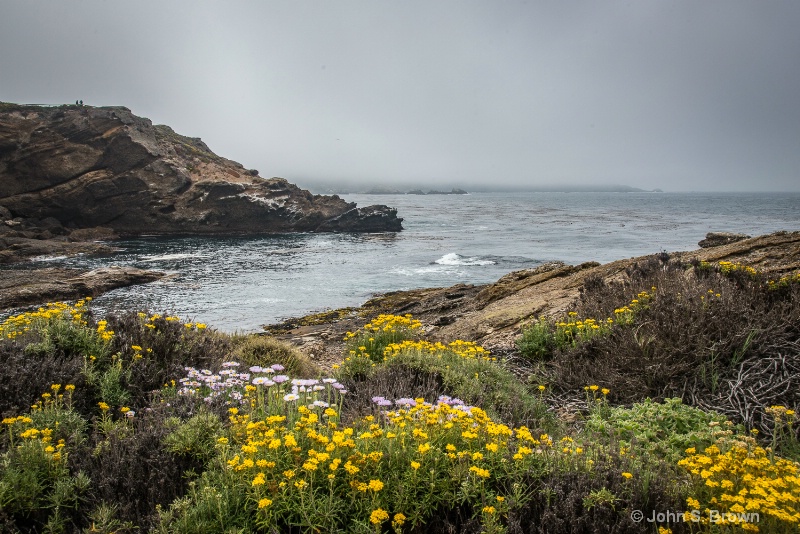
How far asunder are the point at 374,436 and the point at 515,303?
331 inches

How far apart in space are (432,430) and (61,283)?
26637 millimetres

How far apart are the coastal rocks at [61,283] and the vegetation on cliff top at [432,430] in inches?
741

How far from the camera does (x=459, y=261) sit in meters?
36.7

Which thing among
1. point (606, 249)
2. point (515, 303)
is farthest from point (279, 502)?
point (606, 249)

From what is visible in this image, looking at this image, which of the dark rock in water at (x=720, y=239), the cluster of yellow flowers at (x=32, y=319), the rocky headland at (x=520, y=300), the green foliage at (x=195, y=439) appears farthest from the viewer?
the dark rock in water at (x=720, y=239)

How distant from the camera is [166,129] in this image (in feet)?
299

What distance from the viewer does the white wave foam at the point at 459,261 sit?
35656 millimetres

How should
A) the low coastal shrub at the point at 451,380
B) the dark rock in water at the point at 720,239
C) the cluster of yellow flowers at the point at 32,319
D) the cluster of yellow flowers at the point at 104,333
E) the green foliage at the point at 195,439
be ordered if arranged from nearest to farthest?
the green foliage at the point at 195,439 < the low coastal shrub at the point at 451,380 < the cluster of yellow flowers at the point at 104,333 < the cluster of yellow flowers at the point at 32,319 < the dark rock in water at the point at 720,239

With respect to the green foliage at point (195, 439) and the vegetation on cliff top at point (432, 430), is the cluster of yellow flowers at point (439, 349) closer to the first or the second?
the vegetation on cliff top at point (432, 430)

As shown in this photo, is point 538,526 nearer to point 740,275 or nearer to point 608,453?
Answer: point 608,453

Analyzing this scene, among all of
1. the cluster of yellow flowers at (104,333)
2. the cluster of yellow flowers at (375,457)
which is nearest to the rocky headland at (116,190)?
the cluster of yellow flowers at (104,333)

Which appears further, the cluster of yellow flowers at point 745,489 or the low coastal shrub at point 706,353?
the low coastal shrub at point 706,353

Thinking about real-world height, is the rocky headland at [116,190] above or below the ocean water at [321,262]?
above

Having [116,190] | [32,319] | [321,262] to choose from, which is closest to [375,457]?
[32,319]
